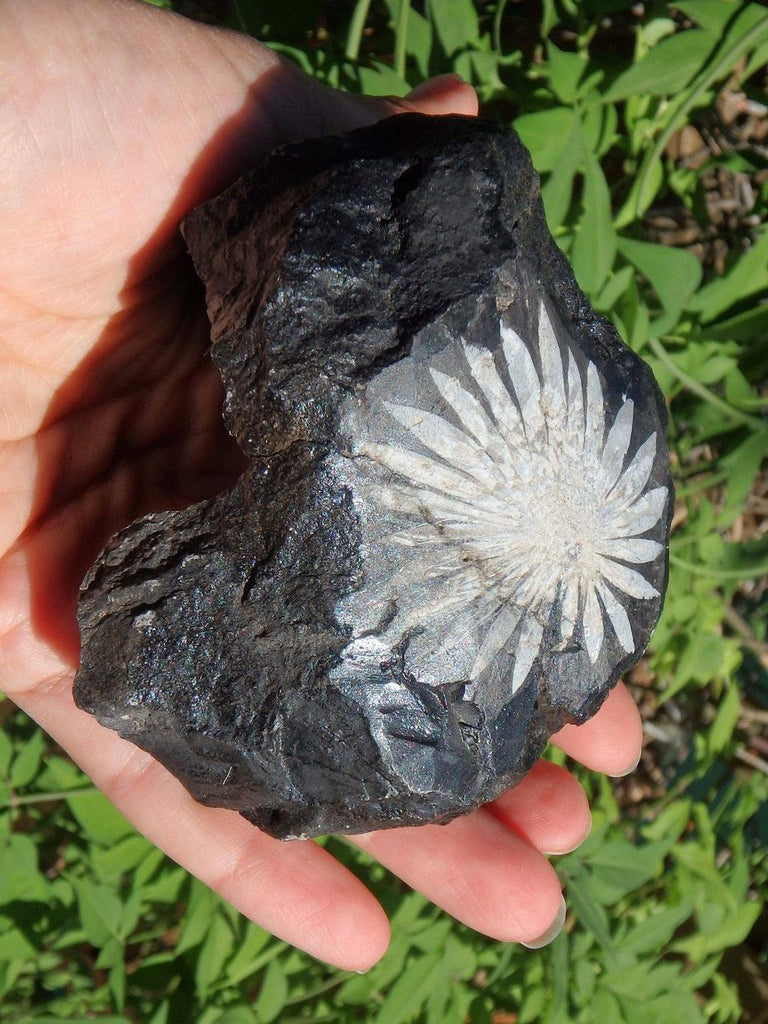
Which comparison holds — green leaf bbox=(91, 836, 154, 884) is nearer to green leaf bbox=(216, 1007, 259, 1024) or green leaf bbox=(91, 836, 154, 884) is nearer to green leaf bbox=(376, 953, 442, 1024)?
green leaf bbox=(216, 1007, 259, 1024)

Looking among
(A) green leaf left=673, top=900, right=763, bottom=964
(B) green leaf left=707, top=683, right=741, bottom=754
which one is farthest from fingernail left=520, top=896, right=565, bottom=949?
(B) green leaf left=707, top=683, right=741, bottom=754

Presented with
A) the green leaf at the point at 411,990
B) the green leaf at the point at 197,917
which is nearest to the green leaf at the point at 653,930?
the green leaf at the point at 411,990

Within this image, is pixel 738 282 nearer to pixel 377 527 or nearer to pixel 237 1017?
pixel 377 527

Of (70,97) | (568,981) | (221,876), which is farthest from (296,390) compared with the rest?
(568,981)

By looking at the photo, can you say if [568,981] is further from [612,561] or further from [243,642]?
[243,642]

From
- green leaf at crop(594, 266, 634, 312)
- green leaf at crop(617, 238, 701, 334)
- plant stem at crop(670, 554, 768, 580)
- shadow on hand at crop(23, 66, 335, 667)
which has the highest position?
green leaf at crop(617, 238, 701, 334)
